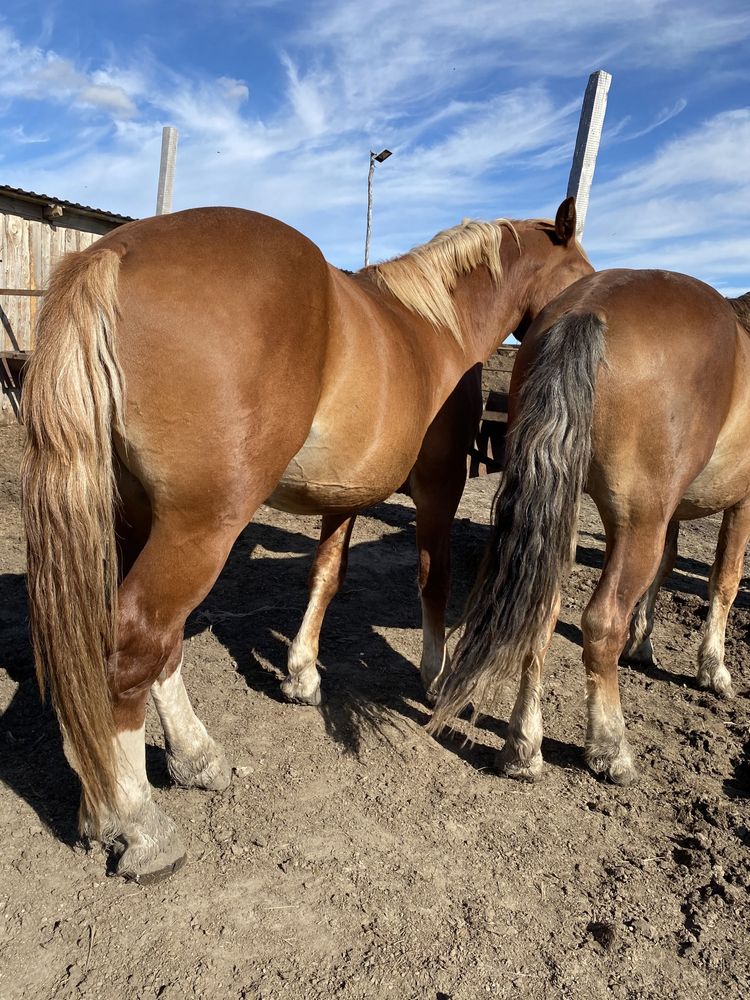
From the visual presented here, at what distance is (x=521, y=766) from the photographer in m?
2.71

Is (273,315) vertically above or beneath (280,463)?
A: above

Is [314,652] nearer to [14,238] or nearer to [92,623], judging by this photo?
[92,623]

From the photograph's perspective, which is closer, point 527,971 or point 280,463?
point 527,971

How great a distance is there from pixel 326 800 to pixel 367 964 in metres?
0.75

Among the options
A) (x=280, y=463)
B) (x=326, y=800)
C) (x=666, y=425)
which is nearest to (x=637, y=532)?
(x=666, y=425)

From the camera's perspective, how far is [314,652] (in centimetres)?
332

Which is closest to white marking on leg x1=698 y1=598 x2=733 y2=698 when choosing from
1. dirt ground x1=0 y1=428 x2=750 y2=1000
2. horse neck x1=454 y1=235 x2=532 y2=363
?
dirt ground x1=0 y1=428 x2=750 y2=1000

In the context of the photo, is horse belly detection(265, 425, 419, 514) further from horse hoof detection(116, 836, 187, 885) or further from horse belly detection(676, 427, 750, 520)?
horse belly detection(676, 427, 750, 520)

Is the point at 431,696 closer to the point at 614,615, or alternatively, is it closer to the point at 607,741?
the point at 607,741

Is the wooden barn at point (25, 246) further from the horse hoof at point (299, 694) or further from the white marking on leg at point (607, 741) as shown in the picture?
the white marking on leg at point (607, 741)

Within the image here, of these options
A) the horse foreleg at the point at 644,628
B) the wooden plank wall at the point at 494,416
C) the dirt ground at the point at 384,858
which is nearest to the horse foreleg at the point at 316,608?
the dirt ground at the point at 384,858

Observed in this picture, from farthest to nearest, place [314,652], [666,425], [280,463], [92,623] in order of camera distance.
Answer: [314,652]
[666,425]
[280,463]
[92,623]

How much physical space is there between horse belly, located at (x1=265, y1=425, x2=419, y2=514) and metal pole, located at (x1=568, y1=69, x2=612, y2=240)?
6.45 ft

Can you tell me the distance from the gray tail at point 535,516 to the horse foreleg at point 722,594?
1.66 metres
